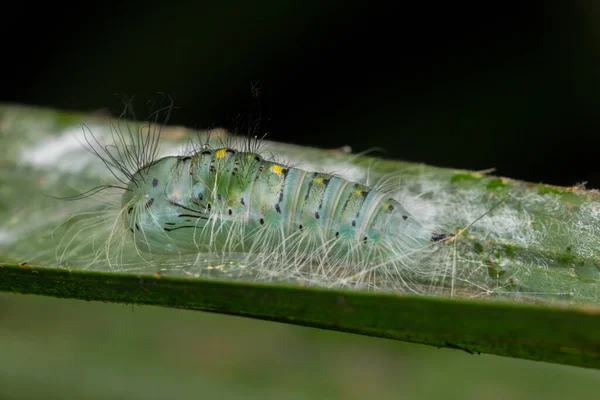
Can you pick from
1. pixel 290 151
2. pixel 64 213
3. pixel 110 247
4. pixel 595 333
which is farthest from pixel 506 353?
pixel 64 213

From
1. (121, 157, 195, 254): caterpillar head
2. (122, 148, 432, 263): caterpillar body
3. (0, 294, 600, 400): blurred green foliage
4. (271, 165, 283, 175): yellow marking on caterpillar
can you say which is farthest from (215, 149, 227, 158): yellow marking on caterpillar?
(0, 294, 600, 400): blurred green foliage

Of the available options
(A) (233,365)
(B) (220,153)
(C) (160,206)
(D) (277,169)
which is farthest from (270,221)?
(A) (233,365)

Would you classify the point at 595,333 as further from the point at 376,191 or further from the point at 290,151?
the point at 290,151

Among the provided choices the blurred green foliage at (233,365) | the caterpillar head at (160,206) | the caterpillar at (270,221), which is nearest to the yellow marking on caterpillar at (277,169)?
the caterpillar at (270,221)

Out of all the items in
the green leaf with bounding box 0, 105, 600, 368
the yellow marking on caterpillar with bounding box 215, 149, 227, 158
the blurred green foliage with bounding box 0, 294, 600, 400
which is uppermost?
the yellow marking on caterpillar with bounding box 215, 149, 227, 158

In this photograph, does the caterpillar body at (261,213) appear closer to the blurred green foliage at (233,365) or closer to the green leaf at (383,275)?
the green leaf at (383,275)

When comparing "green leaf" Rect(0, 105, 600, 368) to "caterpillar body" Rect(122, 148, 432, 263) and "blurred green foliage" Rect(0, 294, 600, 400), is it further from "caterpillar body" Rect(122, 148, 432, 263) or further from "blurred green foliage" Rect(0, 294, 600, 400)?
"blurred green foliage" Rect(0, 294, 600, 400)
